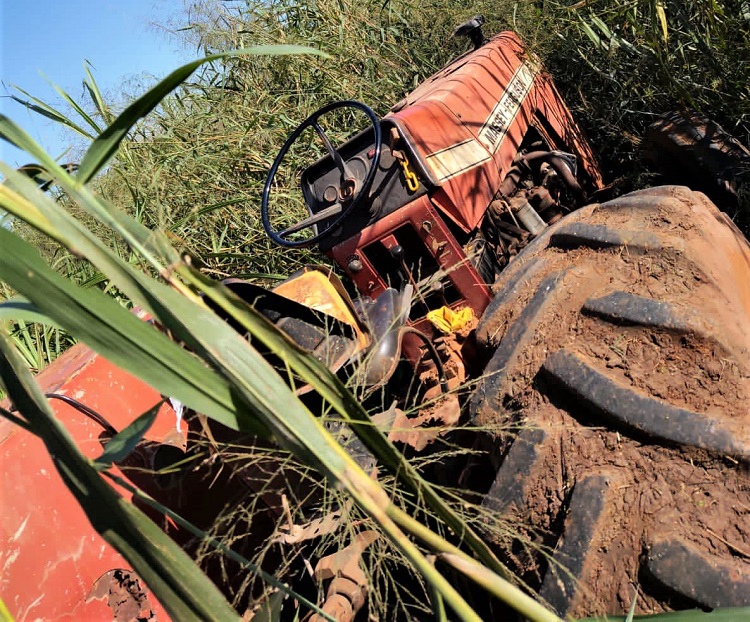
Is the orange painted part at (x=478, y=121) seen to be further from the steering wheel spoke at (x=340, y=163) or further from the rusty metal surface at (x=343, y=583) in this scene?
the rusty metal surface at (x=343, y=583)

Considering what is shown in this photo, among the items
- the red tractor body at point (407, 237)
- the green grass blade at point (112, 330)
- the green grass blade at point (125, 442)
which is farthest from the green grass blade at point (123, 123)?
the red tractor body at point (407, 237)

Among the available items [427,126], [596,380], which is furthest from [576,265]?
[427,126]

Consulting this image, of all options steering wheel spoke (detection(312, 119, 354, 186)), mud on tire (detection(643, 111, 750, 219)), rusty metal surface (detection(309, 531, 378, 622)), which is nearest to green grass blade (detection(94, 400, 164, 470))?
rusty metal surface (detection(309, 531, 378, 622))

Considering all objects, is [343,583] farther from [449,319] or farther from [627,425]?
Result: [449,319]

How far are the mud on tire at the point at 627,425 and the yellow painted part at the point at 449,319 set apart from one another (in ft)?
1.87

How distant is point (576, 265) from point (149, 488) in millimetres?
1233

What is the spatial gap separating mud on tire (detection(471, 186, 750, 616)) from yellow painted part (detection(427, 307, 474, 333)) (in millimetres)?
571

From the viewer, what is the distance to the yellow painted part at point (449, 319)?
2.39m

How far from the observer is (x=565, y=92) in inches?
185

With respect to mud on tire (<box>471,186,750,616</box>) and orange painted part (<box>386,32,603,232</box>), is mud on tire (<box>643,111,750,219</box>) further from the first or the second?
mud on tire (<box>471,186,750,616</box>)

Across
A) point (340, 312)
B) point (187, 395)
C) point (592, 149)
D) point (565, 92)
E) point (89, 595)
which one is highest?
point (187, 395)

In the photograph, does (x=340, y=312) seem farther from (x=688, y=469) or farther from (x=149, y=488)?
(x=688, y=469)

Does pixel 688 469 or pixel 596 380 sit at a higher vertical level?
pixel 596 380

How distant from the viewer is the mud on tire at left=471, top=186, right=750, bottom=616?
4.20 ft
